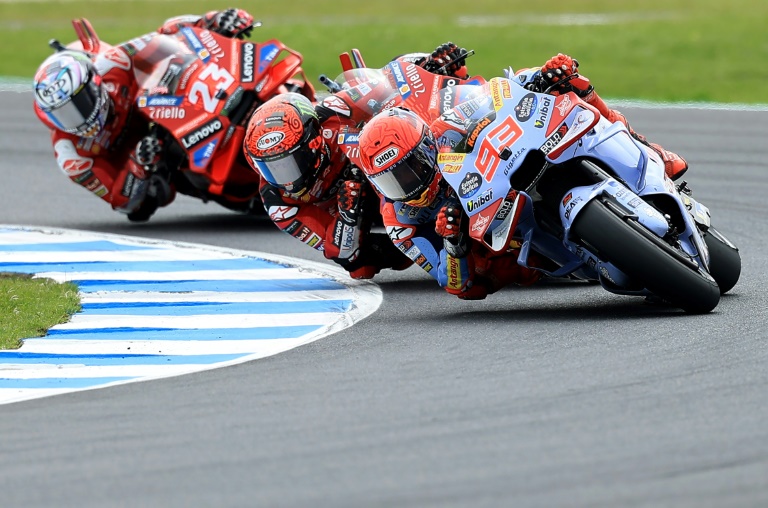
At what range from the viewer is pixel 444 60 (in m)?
9.86

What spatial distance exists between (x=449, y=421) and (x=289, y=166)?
4.02 m

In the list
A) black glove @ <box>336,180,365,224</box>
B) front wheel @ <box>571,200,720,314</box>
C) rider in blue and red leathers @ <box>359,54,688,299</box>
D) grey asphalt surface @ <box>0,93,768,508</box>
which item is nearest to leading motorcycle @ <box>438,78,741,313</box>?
front wheel @ <box>571,200,720,314</box>

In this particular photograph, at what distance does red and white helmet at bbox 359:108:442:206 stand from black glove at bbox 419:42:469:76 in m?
1.38

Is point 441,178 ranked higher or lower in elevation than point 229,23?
higher

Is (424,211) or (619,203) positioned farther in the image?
(424,211)

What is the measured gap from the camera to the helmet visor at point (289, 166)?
30.8ft

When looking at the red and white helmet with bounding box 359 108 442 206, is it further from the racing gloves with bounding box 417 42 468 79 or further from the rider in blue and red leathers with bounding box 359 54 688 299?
the racing gloves with bounding box 417 42 468 79

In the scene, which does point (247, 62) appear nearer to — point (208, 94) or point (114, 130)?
point (208, 94)

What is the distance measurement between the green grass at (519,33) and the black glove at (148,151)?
28.6ft

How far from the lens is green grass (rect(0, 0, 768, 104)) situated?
21.0m

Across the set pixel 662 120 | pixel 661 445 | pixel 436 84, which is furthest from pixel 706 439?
pixel 662 120

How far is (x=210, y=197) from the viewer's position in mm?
12516

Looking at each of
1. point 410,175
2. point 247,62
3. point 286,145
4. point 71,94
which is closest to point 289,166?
point 286,145

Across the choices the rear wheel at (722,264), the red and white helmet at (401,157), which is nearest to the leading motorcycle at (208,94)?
the red and white helmet at (401,157)
